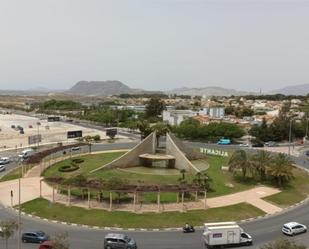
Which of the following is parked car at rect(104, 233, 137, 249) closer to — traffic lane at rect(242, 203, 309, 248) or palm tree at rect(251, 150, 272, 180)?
traffic lane at rect(242, 203, 309, 248)

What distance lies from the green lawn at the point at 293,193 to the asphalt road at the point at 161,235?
6.37 metres

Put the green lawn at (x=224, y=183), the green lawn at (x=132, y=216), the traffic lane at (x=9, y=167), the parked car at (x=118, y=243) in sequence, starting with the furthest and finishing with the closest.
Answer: the traffic lane at (x=9, y=167), the green lawn at (x=224, y=183), the green lawn at (x=132, y=216), the parked car at (x=118, y=243)

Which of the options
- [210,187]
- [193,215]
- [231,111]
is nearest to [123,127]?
[231,111]

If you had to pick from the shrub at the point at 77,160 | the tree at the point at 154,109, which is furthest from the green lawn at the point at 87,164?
the tree at the point at 154,109

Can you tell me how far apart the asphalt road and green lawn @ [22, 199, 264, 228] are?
205cm

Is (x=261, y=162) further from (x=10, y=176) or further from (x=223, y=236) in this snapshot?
(x=10, y=176)


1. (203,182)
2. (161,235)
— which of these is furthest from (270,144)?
(161,235)

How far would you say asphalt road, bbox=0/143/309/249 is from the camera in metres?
41.6

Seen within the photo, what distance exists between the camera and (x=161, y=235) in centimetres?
4503

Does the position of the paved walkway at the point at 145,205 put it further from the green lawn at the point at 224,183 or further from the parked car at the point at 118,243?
the parked car at the point at 118,243

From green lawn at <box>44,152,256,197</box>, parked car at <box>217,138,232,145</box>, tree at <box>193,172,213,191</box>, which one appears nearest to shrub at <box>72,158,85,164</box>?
green lawn at <box>44,152,256,197</box>

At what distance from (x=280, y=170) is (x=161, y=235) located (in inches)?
1099

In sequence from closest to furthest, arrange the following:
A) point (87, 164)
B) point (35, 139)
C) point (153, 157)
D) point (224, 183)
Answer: point (224, 183) → point (153, 157) → point (87, 164) → point (35, 139)

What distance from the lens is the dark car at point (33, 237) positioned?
41.4m
